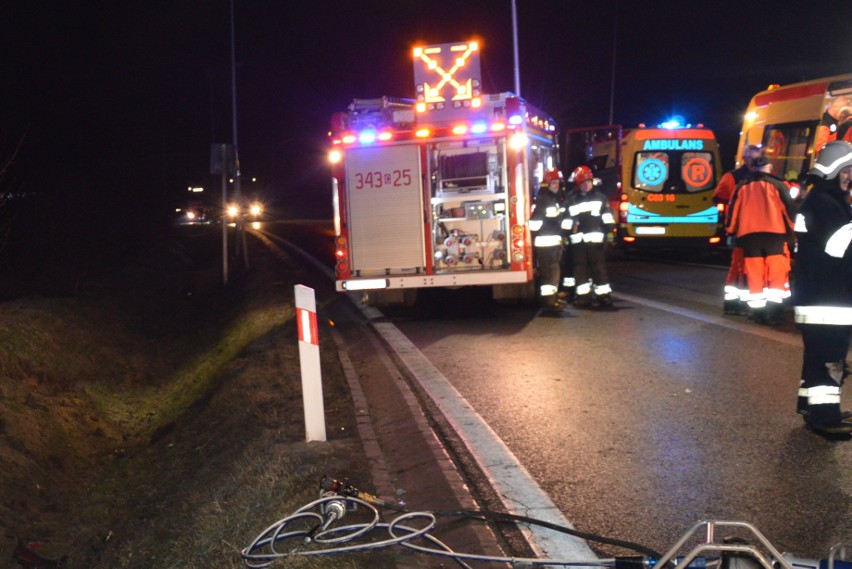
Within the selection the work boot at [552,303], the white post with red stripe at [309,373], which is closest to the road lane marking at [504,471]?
the white post with red stripe at [309,373]

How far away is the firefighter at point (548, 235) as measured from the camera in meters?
12.0

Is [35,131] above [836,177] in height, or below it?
above

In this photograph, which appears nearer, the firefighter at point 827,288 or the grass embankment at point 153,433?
the firefighter at point 827,288

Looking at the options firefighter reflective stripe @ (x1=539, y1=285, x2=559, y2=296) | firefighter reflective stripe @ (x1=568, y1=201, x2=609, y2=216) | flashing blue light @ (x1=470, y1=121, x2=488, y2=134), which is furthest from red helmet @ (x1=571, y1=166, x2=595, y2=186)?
flashing blue light @ (x1=470, y1=121, x2=488, y2=134)

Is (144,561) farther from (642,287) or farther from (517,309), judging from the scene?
(642,287)

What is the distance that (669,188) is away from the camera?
18.8 metres

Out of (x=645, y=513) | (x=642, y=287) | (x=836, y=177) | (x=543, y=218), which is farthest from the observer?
(x=642, y=287)

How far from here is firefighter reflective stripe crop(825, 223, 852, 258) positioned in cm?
556

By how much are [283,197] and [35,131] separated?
247 feet

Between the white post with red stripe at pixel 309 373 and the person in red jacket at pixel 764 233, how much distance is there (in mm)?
5566

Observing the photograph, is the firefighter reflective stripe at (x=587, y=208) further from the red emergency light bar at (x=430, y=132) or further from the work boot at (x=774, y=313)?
the work boot at (x=774, y=313)

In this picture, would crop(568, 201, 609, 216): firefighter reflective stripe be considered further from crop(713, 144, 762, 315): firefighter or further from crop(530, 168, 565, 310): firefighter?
crop(713, 144, 762, 315): firefighter

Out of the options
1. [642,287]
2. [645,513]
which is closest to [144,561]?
[645,513]

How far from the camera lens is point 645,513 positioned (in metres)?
4.66
